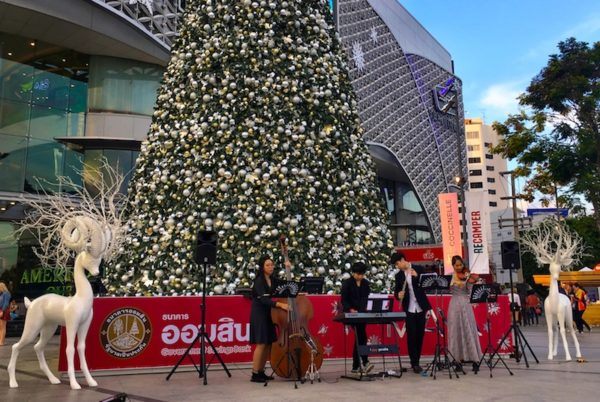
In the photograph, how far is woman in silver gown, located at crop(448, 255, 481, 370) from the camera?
7.65 metres

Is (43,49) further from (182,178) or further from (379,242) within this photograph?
(379,242)

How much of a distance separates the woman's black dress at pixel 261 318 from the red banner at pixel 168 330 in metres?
1.71

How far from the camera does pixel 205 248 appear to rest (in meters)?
7.05

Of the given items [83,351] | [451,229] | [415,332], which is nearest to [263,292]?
[83,351]

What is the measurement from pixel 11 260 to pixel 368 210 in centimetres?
1738

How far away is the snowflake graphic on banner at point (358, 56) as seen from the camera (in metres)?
43.0

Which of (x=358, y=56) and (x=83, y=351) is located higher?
(x=358, y=56)

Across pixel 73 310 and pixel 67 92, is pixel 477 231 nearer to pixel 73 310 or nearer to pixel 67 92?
pixel 73 310

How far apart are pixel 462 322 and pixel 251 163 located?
4240mm

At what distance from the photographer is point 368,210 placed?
9375 millimetres

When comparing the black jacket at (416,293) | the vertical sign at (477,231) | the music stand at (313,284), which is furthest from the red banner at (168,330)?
the vertical sign at (477,231)

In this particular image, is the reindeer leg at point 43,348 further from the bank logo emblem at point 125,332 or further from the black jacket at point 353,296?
the black jacket at point 353,296

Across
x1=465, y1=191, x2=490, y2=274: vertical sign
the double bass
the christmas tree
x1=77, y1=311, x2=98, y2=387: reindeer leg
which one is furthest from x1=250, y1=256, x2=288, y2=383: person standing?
x1=465, y1=191, x2=490, y2=274: vertical sign

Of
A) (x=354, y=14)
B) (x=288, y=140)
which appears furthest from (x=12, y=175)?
(x=354, y=14)
